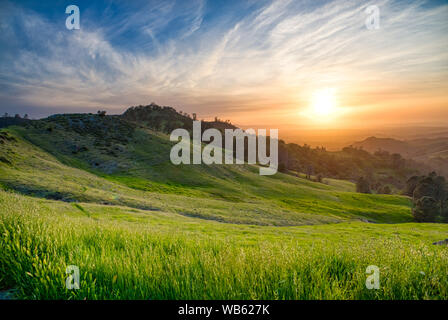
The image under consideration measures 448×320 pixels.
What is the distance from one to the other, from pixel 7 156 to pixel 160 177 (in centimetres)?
4327

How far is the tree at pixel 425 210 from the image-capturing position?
85500mm

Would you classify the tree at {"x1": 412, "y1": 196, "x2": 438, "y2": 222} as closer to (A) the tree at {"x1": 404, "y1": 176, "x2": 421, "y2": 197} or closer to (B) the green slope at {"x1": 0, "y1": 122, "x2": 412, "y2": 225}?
(B) the green slope at {"x1": 0, "y1": 122, "x2": 412, "y2": 225}

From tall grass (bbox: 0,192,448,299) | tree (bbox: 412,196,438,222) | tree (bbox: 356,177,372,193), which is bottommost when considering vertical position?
tree (bbox: 412,196,438,222)

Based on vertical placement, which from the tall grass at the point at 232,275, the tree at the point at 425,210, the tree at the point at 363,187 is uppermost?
the tall grass at the point at 232,275

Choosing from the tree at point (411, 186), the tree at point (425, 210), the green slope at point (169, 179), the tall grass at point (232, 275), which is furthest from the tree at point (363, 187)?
the tall grass at point (232, 275)

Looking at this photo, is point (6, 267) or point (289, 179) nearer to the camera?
point (6, 267)

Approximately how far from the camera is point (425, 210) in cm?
8706

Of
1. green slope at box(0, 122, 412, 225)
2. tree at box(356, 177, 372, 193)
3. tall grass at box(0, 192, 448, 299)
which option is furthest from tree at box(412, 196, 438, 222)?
tall grass at box(0, 192, 448, 299)

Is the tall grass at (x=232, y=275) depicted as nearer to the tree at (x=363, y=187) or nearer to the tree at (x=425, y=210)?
the tree at (x=425, y=210)

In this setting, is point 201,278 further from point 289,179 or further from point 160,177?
point 289,179

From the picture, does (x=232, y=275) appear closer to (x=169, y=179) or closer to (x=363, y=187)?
(x=169, y=179)

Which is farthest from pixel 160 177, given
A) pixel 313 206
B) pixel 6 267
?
pixel 6 267

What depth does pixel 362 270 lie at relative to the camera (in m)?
4.82

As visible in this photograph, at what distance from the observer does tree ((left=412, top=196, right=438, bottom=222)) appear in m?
85.5
